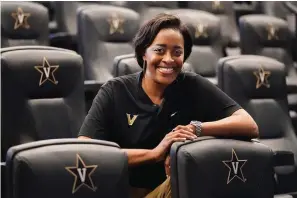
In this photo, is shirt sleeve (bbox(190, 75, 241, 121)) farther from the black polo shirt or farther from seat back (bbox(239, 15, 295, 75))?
seat back (bbox(239, 15, 295, 75))

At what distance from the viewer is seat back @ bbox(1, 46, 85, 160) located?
1.61 ft

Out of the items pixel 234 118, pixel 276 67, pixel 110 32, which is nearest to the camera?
pixel 234 118

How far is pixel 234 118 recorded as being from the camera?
440 mm

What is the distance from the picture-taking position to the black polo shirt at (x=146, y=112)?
443mm

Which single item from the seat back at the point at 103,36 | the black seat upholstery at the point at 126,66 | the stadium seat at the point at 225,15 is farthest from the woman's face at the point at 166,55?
the stadium seat at the point at 225,15

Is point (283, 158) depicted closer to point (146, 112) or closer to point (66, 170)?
point (146, 112)

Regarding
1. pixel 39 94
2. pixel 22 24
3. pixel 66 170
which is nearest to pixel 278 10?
pixel 22 24

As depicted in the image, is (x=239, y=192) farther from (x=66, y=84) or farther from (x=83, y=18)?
(x=83, y=18)

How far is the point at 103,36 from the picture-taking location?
732 mm

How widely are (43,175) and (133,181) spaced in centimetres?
13

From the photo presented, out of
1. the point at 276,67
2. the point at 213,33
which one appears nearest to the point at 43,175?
the point at 276,67

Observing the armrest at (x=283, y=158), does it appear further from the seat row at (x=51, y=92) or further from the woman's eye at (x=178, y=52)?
the woman's eye at (x=178, y=52)

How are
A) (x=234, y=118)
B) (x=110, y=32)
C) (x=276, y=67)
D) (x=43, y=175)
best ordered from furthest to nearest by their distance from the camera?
(x=110, y=32), (x=276, y=67), (x=234, y=118), (x=43, y=175)

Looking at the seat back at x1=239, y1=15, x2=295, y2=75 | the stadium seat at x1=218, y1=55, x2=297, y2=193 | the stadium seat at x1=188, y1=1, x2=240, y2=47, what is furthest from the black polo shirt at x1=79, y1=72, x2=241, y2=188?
the stadium seat at x1=188, y1=1, x2=240, y2=47
